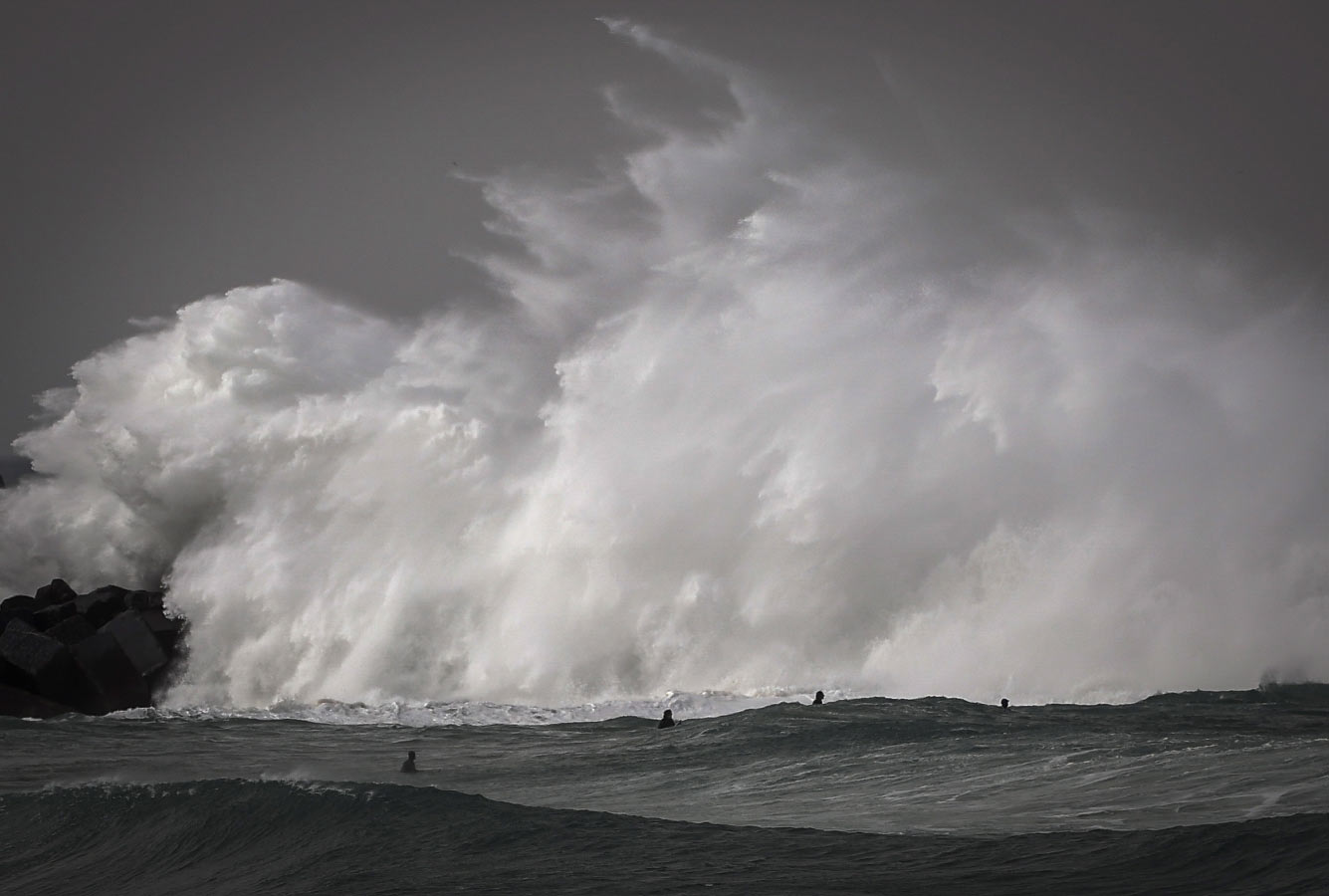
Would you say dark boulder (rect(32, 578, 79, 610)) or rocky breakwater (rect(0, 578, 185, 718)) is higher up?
dark boulder (rect(32, 578, 79, 610))

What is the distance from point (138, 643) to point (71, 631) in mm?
1491

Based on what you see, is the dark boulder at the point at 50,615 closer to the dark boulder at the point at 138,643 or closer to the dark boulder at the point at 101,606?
the dark boulder at the point at 101,606

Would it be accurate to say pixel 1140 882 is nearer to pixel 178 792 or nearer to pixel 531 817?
pixel 531 817

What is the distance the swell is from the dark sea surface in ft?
0.11

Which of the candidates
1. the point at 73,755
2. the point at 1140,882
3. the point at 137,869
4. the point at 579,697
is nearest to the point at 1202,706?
the point at 579,697

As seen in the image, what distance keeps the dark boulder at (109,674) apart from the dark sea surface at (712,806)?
13.5 feet

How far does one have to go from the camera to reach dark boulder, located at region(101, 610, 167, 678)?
27.8m

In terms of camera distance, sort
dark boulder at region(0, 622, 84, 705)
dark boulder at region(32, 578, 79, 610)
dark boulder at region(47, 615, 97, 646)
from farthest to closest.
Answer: dark boulder at region(32, 578, 79, 610) < dark boulder at region(47, 615, 97, 646) < dark boulder at region(0, 622, 84, 705)

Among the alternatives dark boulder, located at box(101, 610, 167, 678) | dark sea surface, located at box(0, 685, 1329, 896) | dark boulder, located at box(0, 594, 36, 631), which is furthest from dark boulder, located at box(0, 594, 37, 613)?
dark sea surface, located at box(0, 685, 1329, 896)

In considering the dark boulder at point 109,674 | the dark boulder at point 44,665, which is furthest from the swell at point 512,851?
the dark boulder at point 109,674

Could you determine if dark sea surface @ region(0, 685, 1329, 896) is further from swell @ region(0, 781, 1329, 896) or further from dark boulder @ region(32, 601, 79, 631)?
dark boulder @ region(32, 601, 79, 631)

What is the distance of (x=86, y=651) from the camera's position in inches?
1045

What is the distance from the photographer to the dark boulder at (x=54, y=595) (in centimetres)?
3153

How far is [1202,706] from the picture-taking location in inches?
852
